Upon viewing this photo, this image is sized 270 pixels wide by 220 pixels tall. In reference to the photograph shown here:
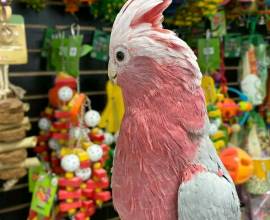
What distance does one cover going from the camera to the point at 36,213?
1192mm

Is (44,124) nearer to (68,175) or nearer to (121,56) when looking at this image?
(68,175)

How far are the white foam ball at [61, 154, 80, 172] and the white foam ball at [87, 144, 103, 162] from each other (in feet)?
0.17

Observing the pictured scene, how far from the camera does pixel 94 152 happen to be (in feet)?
3.74

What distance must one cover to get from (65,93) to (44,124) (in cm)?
19

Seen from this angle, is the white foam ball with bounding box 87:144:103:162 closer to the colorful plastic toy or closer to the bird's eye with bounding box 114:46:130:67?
the colorful plastic toy

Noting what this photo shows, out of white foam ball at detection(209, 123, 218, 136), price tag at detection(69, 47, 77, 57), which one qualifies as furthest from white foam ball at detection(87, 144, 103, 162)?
white foam ball at detection(209, 123, 218, 136)

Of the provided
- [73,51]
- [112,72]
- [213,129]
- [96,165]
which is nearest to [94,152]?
[96,165]

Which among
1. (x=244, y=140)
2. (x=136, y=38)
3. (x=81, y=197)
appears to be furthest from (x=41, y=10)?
(x=244, y=140)

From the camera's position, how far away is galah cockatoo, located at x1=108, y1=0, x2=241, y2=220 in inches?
20.4

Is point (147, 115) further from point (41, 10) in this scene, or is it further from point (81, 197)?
point (41, 10)

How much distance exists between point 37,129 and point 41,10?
1.47 ft

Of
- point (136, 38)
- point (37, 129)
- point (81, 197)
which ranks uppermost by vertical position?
point (136, 38)

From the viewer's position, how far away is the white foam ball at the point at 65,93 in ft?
3.73

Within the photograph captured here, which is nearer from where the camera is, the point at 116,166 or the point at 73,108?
the point at 116,166
